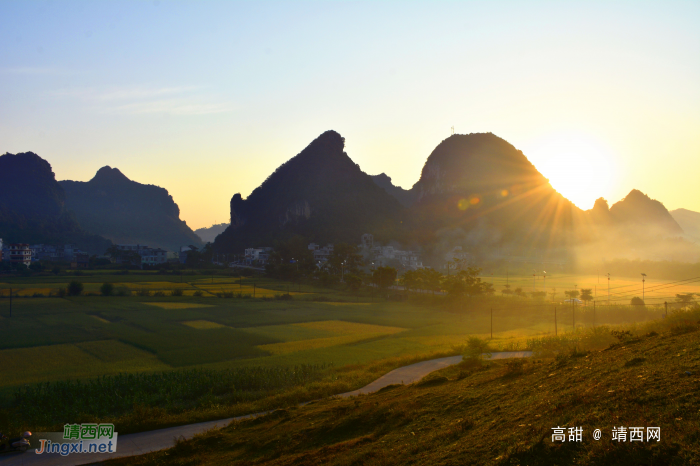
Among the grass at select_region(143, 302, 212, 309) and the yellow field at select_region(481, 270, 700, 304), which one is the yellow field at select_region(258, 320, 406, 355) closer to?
the grass at select_region(143, 302, 212, 309)

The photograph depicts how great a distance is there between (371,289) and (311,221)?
58409 millimetres

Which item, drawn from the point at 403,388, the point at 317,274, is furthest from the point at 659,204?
the point at 403,388

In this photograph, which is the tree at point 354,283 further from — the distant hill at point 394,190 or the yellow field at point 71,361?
the distant hill at point 394,190

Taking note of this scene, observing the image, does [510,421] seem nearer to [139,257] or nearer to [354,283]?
[354,283]

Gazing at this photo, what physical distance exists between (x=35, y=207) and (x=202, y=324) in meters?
115

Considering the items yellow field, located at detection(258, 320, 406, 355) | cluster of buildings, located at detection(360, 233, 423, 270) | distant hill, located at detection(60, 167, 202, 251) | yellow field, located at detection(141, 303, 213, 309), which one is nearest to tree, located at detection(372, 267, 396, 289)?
cluster of buildings, located at detection(360, 233, 423, 270)

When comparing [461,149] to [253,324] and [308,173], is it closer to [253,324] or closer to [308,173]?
[308,173]

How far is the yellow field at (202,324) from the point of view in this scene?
1201 inches

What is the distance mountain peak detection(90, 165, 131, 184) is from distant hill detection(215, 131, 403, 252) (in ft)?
289

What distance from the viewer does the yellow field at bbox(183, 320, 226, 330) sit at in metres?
30.5

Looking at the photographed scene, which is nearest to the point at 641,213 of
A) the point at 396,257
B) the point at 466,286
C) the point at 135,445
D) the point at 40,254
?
the point at 396,257

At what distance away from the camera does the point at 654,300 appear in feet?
144

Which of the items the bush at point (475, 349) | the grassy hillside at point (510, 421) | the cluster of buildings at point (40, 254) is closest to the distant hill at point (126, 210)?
the cluster of buildings at point (40, 254)

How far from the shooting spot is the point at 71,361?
68.3 ft
